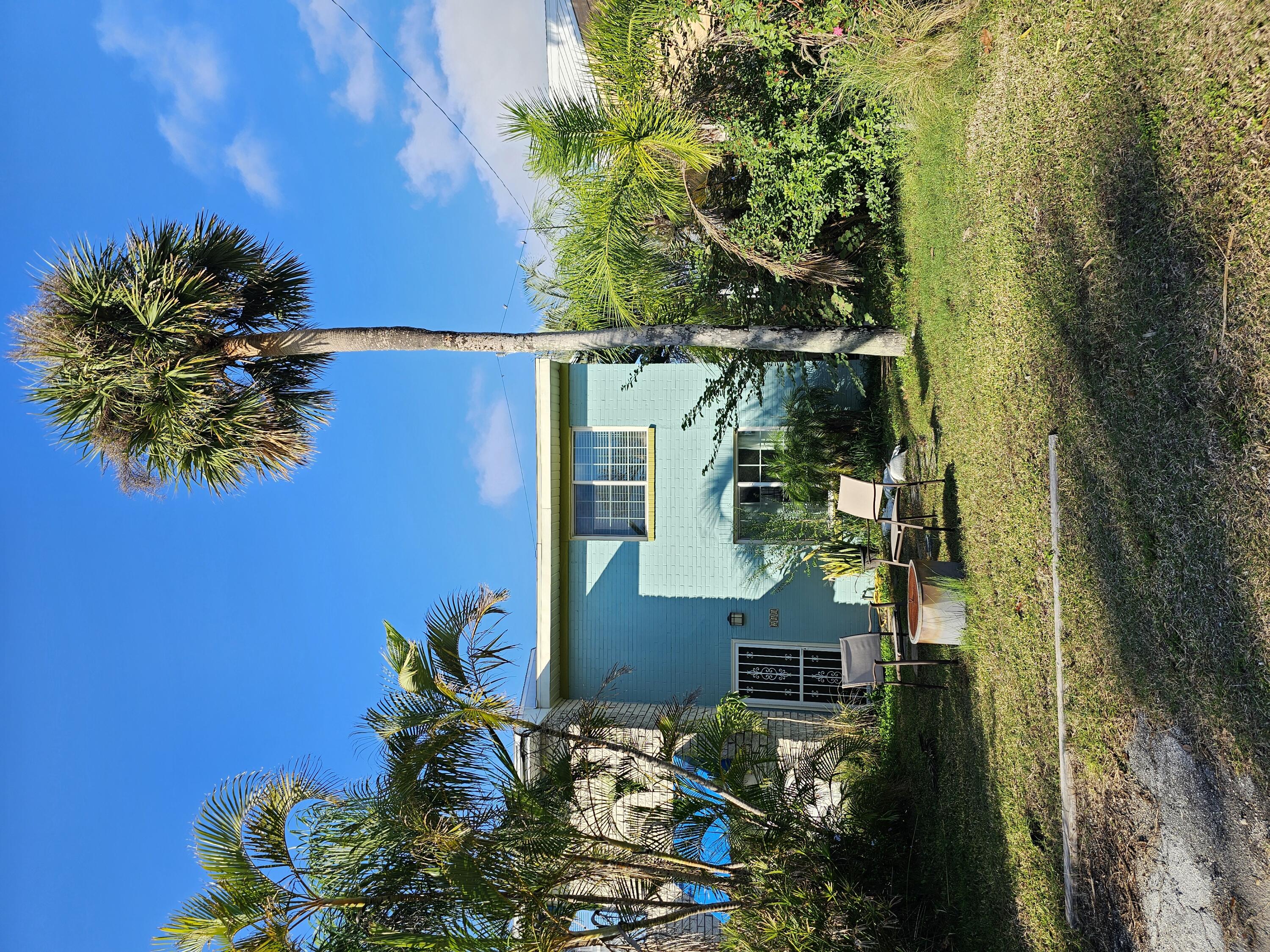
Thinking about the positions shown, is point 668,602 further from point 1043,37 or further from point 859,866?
point 1043,37

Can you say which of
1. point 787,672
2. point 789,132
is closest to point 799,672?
point 787,672

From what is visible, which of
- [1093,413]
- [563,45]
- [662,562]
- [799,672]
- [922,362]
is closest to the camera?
[1093,413]

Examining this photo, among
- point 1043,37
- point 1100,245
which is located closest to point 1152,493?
point 1100,245

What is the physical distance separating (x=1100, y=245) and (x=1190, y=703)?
9.48 ft

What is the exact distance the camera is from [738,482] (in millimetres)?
13188

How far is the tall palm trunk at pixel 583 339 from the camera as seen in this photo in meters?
8.66

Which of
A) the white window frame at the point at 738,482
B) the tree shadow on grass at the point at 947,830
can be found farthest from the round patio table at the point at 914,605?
the white window frame at the point at 738,482

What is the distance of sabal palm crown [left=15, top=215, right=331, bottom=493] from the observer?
7.10 metres

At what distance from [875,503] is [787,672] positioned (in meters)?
4.27

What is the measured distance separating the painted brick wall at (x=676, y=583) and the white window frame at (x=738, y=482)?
0.23ft

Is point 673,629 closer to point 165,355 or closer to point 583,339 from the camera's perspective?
point 583,339

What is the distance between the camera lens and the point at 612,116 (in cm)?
797

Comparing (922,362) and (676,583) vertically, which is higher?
(922,362)

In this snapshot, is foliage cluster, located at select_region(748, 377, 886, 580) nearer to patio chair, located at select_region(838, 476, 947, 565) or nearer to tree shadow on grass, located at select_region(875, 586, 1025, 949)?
patio chair, located at select_region(838, 476, 947, 565)
